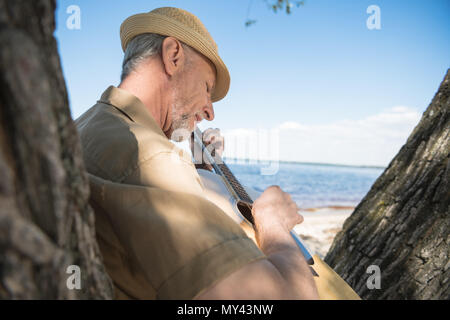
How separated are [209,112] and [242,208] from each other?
721 mm

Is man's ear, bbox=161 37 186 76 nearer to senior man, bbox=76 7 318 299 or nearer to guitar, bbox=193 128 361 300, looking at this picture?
senior man, bbox=76 7 318 299

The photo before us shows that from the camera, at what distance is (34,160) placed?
46 cm

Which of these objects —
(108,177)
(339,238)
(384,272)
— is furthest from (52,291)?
(339,238)

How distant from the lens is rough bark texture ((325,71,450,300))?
1.61m

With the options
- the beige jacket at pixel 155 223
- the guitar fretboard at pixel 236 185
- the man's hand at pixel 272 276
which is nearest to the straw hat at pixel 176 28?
the guitar fretboard at pixel 236 185

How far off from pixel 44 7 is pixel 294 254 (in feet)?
3.03

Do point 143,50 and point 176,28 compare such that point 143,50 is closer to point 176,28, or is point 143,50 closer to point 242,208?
point 176,28

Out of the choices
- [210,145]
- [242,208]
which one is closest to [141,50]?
[210,145]

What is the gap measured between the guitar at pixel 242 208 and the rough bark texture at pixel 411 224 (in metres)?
0.63

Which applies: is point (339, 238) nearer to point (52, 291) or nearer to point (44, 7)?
point (52, 291)

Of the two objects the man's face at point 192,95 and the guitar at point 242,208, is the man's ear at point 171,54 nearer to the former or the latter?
the man's face at point 192,95

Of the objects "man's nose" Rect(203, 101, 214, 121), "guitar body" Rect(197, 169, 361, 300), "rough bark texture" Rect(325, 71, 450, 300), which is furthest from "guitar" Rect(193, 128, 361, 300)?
"rough bark texture" Rect(325, 71, 450, 300)

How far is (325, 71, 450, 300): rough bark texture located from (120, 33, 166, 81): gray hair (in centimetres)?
176
